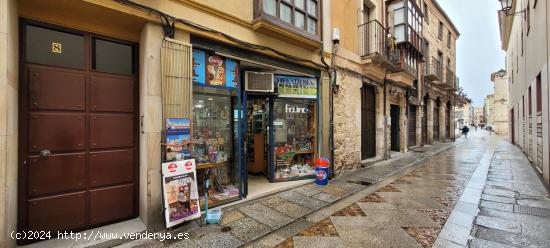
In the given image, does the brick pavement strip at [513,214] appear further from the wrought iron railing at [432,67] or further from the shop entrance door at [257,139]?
the wrought iron railing at [432,67]

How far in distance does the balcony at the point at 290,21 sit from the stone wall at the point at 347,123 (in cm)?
166

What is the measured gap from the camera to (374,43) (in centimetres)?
841

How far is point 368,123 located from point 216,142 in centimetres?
686

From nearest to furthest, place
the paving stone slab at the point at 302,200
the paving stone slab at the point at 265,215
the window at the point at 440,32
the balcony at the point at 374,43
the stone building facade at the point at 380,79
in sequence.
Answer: the paving stone slab at the point at 265,215 → the paving stone slab at the point at 302,200 → the stone building facade at the point at 380,79 → the balcony at the point at 374,43 → the window at the point at 440,32

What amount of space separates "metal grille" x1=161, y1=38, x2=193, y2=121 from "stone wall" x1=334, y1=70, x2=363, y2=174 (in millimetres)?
4553

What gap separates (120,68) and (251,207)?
10.8 ft

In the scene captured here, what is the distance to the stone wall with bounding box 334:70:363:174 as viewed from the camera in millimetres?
7277

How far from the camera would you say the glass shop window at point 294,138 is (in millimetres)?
6387

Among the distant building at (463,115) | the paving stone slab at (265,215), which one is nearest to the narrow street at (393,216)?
the paving stone slab at (265,215)

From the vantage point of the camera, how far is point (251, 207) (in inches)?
180

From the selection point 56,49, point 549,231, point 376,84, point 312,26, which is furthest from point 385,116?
point 56,49

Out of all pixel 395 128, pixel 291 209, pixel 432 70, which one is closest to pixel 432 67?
pixel 432 70

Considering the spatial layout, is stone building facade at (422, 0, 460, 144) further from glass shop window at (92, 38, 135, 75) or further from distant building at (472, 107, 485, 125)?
distant building at (472, 107, 485, 125)

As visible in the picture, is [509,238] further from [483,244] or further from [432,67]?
[432,67]
